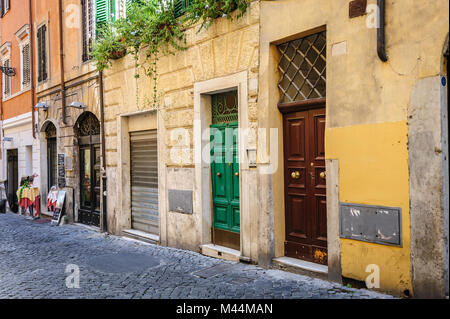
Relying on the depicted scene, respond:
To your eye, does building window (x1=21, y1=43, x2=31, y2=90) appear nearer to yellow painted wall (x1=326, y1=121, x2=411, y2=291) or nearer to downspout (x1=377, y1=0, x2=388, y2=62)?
yellow painted wall (x1=326, y1=121, x2=411, y2=291)

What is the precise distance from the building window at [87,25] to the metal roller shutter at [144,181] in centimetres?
293

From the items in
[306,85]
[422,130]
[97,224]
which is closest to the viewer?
[422,130]

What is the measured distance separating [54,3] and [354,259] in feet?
36.0

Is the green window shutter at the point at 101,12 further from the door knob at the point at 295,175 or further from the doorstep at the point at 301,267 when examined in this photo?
the doorstep at the point at 301,267

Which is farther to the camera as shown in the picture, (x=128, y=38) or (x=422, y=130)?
(x=128, y=38)

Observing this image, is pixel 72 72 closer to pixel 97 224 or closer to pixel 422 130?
pixel 97 224

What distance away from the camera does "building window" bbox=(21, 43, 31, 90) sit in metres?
14.2

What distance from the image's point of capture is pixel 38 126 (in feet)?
43.1

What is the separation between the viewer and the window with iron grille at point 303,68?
538 cm

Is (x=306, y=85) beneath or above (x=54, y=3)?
beneath

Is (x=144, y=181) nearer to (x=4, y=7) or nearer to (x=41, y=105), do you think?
(x=41, y=105)

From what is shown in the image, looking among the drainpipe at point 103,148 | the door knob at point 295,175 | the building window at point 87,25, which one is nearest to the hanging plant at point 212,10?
the door knob at point 295,175

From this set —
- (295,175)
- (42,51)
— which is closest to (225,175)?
(295,175)

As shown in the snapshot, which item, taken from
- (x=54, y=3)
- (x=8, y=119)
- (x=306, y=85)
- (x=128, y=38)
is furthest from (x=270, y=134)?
(x=8, y=119)
